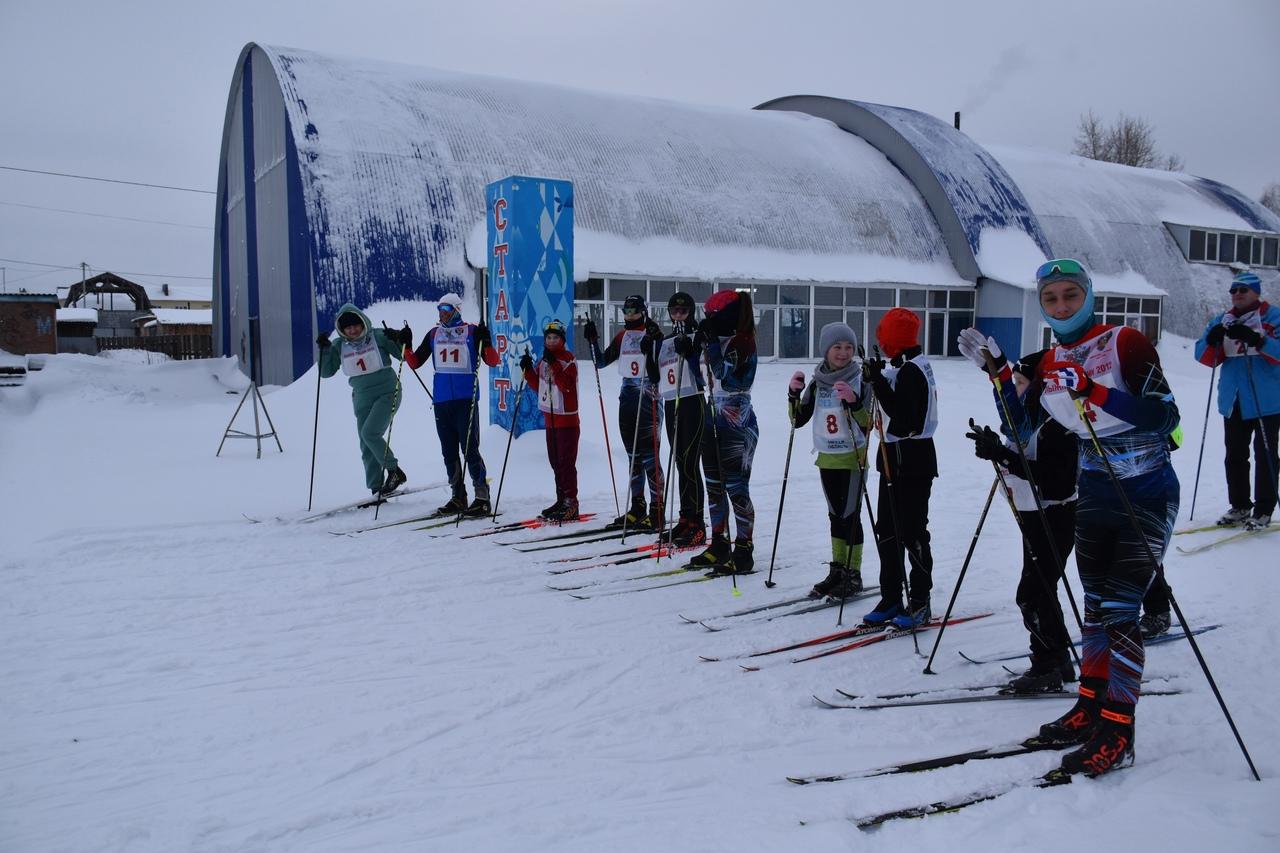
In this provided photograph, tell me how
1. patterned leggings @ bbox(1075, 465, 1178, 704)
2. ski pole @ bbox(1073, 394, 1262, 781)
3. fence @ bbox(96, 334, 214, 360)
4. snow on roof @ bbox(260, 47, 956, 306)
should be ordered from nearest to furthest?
ski pole @ bbox(1073, 394, 1262, 781) → patterned leggings @ bbox(1075, 465, 1178, 704) → snow on roof @ bbox(260, 47, 956, 306) → fence @ bbox(96, 334, 214, 360)

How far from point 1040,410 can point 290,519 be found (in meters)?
6.15

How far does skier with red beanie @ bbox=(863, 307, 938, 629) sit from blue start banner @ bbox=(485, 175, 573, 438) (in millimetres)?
6523

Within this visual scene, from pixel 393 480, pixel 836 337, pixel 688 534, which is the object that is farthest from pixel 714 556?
pixel 393 480

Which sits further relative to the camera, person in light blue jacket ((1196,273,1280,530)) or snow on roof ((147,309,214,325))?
snow on roof ((147,309,214,325))

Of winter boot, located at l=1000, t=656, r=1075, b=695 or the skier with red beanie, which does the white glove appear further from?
winter boot, located at l=1000, t=656, r=1075, b=695

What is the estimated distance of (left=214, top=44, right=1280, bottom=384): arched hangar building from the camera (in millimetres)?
16969

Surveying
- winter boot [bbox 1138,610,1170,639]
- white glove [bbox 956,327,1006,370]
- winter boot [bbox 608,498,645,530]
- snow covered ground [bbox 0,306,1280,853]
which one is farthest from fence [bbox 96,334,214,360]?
winter boot [bbox 1138,610,1170,639]

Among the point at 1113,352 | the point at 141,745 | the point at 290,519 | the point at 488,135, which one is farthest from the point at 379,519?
the point at 488,135

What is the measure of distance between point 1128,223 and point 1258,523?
73.1 ft

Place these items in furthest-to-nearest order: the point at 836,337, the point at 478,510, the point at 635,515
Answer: the point at 478,510, the point at 635,515, the point at 836,337

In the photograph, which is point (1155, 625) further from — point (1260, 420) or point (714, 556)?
point (1260, 420)

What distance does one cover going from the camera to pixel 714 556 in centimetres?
609

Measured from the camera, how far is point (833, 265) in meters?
20.6

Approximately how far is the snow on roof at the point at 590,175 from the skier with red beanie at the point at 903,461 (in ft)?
44.0
